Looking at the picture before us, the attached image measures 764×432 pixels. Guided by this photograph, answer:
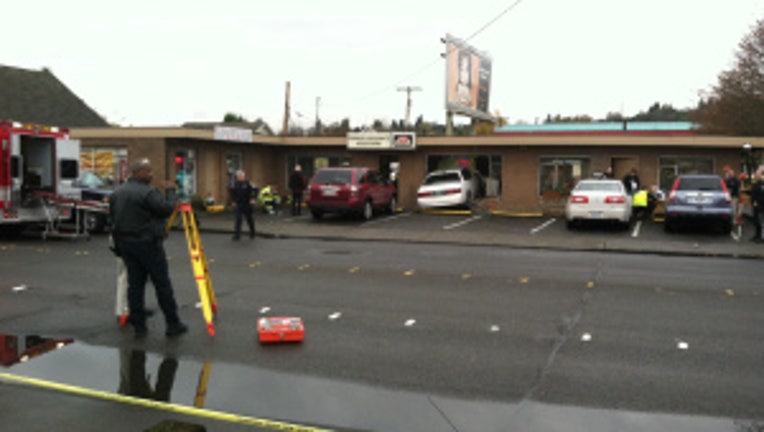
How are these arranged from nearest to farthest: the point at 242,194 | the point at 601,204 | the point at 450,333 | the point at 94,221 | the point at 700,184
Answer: the point at 450,333, the point at 242,194, the point at 94,221, the point at 700,184, the point at 601,204

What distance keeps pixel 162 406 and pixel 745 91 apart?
42.7m

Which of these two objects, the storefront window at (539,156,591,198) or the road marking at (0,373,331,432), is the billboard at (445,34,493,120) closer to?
the storefront window at (539,156,591,198)

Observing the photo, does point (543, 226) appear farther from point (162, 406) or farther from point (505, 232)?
point (162, 406)

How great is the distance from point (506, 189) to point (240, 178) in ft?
40.9

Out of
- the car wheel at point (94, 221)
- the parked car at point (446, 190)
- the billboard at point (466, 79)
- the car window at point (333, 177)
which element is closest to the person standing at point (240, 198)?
the car wheel at point (94, 221)

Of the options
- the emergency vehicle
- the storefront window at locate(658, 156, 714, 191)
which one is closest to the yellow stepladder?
the emergency vehicle

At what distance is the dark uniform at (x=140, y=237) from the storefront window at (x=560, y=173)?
825 inches

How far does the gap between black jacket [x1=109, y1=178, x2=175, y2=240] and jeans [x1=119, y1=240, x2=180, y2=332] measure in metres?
0.09

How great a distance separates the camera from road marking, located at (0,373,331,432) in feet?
16.0

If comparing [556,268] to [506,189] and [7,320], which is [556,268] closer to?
[7,320]

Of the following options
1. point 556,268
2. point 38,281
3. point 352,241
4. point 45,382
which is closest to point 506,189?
point 352,241

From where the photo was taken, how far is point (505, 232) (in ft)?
66.5

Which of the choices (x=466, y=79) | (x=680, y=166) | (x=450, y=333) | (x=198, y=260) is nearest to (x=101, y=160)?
(x=466, y=79)

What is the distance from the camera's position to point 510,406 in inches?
214
